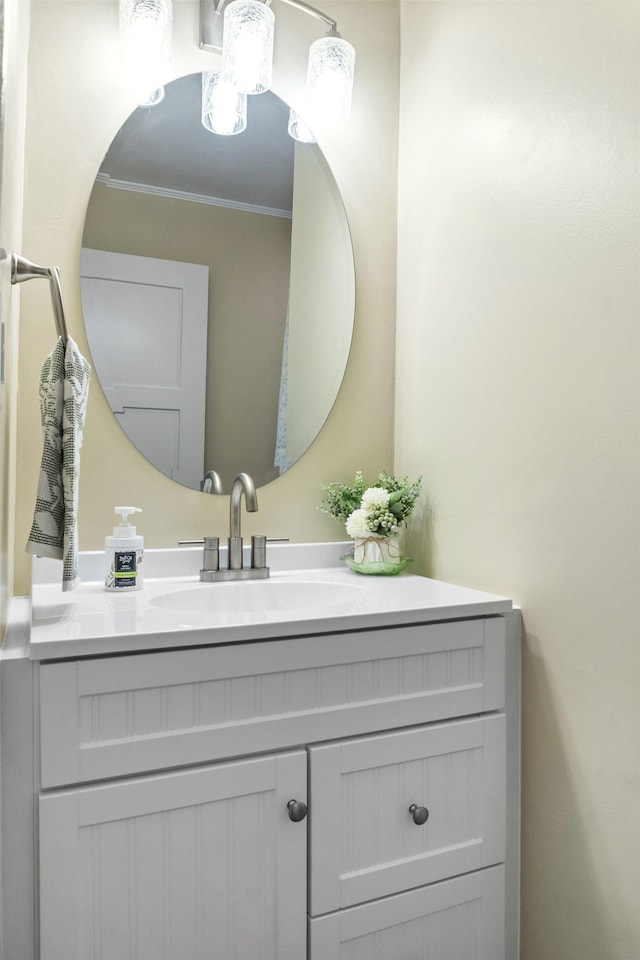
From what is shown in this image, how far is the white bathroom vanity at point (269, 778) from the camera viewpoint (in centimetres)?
96

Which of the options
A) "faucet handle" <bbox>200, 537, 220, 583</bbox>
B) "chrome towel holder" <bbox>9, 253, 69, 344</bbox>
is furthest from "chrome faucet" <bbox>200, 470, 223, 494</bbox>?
"chrome towel holder" <bbox>9, 253, 69, 344</bbox>

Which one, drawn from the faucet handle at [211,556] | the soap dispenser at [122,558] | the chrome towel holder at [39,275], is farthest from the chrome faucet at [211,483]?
the chrome towel holder at [39,275]

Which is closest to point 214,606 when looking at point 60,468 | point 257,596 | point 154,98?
point 257,596

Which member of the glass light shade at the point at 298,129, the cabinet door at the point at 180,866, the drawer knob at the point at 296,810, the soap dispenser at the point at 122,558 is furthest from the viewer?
the glass light shade at the point at 298,129

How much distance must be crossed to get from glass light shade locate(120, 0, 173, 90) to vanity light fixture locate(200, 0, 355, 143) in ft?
0.39

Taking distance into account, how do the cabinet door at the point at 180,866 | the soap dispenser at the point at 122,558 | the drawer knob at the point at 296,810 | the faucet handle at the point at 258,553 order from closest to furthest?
the cabinet door at the point at 180,866 < the drawer knob at the point at 296,810 < the soap dispenser at the point at 122,558 < the faucet handle at the point at 258,553

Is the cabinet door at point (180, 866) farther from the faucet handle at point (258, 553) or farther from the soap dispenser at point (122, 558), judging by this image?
the faucet handle at point (258, 553)

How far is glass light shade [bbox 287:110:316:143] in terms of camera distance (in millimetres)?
1698

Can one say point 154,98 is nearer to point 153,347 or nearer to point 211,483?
point 153,347

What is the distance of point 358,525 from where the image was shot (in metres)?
1.59

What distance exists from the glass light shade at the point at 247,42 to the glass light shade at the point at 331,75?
127 mm

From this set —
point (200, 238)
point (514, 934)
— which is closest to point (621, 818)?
point (514, 934)

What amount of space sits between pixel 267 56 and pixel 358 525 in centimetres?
109

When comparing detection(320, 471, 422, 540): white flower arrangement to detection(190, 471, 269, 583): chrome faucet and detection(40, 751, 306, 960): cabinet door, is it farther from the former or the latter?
detection(40, 751, 306, 960): cabinet door
